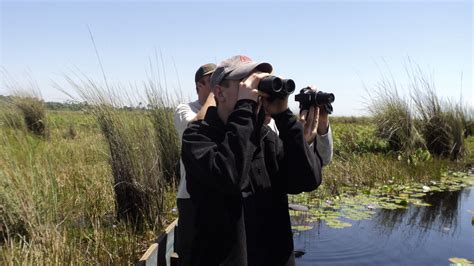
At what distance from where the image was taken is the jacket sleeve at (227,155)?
1.45 metres

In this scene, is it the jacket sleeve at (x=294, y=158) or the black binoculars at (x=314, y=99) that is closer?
the jacket sleeve at (x=294, y=158)

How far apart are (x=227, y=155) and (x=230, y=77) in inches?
12.4

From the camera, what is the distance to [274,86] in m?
1.54

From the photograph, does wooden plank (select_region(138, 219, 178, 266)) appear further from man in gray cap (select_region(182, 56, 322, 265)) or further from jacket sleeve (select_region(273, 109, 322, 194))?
jacket sleeve (select_region(273, 109, 322, 194))

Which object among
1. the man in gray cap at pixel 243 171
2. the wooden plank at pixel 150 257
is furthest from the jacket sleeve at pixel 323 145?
the wooden plank at pixel 150 257

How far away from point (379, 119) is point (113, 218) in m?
7.10

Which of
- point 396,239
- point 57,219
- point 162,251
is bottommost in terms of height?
point 396,239

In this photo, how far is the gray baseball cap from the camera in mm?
1565

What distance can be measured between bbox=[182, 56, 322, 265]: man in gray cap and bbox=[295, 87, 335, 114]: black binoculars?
211 millimetres

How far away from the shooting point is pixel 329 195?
6.04 metres

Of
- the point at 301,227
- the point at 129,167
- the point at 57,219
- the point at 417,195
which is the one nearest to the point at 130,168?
the point at 129,167

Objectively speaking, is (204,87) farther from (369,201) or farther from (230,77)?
(369,201)

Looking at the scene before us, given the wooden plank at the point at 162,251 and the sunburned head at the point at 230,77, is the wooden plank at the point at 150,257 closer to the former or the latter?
the wooden plank at the point at 162,251

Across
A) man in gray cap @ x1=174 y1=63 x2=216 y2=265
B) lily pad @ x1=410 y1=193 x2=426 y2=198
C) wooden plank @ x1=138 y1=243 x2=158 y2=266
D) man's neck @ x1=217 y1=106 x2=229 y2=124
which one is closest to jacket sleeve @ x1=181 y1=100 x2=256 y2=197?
man's neck @ x1=217 y1=106 x2=229 y2=124
